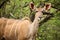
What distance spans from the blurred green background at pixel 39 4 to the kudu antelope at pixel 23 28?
2041mm

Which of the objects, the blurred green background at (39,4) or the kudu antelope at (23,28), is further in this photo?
the blurred green background at (39,4)

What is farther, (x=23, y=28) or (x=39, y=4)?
(x=39, y=4)

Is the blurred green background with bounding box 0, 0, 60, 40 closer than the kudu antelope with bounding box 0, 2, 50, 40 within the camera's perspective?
No

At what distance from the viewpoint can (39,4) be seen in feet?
33.0

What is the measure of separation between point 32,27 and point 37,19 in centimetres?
35

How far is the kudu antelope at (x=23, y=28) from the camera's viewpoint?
7.12 metres

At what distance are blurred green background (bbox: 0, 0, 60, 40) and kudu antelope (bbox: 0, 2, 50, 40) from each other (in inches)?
80.3

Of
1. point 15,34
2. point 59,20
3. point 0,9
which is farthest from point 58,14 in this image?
point 15,34

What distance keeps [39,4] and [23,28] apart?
288cm

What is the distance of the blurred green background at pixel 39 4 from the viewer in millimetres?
9891

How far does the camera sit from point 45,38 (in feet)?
33.9

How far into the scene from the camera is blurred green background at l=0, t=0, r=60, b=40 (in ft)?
32.4

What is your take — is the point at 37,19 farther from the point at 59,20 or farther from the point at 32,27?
the point at 59,20

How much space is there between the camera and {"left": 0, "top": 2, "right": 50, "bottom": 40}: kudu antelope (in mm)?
7124
